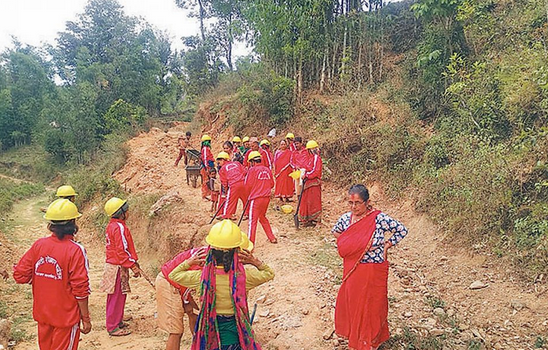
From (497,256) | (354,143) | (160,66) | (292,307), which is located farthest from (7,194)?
(497,256)

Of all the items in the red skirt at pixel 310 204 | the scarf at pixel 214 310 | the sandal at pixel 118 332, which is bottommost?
the sandal at pixel 118 332

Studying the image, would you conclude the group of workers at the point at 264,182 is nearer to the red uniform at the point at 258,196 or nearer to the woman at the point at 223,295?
the red uniform at the point at 258,196

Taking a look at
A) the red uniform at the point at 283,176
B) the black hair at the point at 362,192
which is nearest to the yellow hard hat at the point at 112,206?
the black hair at the point at 362,192

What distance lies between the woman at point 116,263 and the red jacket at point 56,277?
147 centimetres

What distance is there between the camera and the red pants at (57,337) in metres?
3.25

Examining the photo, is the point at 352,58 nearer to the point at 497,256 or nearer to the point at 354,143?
the point at 354,143

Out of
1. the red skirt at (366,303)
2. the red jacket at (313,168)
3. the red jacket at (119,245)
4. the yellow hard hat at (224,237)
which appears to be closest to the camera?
the yellow hard hat at (224,237)

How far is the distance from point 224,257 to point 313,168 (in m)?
4.73

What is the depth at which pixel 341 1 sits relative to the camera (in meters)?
14.2

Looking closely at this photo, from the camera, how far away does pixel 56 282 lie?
319cm

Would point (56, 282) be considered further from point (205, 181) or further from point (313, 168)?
point (205, 181)

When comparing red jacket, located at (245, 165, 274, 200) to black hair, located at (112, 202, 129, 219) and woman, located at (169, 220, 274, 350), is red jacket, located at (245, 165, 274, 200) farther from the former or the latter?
woman, located at (169, 220, 274, 350)

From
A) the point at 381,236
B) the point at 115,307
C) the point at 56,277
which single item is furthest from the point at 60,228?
the point at 381,236

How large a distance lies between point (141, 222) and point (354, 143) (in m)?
6.23
